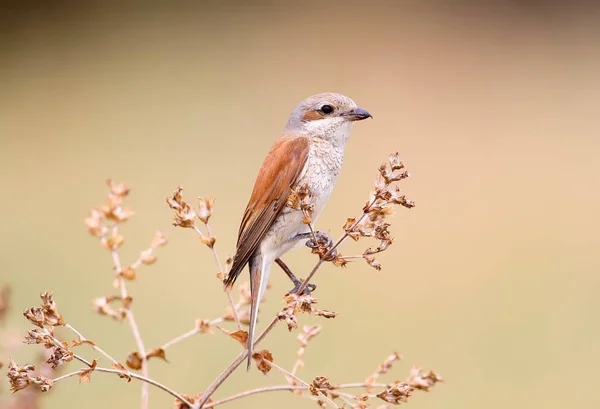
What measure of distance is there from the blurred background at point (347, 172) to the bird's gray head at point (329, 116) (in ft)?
2.82

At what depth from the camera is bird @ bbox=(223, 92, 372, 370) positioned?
5.84 feet

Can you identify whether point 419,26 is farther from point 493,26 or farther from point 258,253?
point 258,253

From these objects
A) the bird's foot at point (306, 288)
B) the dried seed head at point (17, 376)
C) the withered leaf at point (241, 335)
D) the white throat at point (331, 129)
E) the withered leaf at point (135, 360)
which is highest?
the white throat at point (331, 129)

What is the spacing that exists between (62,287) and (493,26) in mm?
→ 6951

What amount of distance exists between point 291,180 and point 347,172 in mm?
4421

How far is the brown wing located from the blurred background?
54 cm

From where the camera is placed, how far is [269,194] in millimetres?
1809

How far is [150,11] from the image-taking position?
930 cm

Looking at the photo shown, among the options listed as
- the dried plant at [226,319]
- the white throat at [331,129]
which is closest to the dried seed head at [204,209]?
the dried plant at [226,319]

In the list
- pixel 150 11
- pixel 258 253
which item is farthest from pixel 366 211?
pixel 150 11

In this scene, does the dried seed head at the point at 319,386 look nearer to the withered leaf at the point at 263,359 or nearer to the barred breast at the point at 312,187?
the withered leaf at the point at 263,359

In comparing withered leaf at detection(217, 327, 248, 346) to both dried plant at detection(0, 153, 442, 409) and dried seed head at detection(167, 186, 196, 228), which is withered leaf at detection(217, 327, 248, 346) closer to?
dried plant at detection(0, 153, 442, 409)

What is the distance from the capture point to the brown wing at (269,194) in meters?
1.78

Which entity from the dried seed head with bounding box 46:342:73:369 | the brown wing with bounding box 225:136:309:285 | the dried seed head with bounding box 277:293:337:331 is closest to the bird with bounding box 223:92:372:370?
the brown wing with bounding box 225:136:309:285
